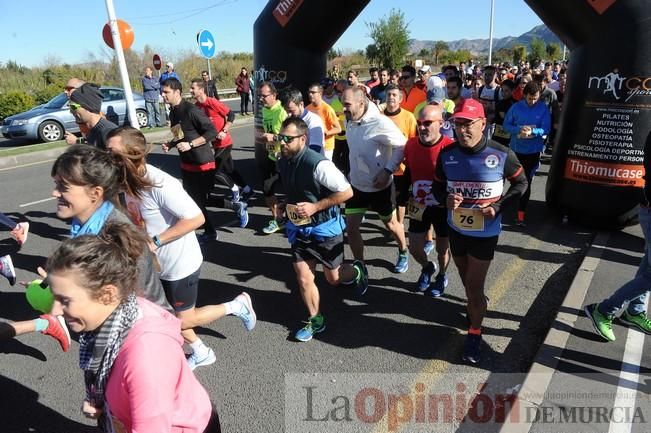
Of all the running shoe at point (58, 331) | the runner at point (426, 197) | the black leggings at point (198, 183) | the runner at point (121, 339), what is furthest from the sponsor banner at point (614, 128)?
the running shoe at point (58, 331)

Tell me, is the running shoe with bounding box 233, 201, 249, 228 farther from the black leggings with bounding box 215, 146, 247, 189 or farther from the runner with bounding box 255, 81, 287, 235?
the black leggings with bounding box 215, 146, 247, 189

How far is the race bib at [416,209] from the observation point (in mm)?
4070

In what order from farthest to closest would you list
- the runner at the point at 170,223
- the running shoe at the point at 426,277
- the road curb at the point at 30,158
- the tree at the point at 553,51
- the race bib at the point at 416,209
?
1. the tree at the point at 553,51
2. the road curb at the point at 30,158
3. the running shoe at the point at 426,277
4. the race bib at the point at 416,209
5. the runner at the point at 170,223

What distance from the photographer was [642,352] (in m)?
3.21

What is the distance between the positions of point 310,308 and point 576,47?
4756 mm

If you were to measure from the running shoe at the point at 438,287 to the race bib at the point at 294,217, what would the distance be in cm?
157

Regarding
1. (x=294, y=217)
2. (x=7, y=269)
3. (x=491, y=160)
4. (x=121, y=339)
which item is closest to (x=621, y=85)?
(x=491, y=160)

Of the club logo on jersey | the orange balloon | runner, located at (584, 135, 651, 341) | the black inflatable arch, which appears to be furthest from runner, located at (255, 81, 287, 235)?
the orange balloon

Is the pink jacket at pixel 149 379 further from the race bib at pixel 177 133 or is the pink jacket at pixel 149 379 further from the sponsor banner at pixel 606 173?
the sponsor banner at pixel 606 173

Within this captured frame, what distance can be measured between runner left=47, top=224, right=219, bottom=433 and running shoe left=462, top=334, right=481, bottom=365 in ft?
7.45

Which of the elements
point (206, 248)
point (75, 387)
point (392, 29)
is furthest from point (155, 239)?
point (392, 29)

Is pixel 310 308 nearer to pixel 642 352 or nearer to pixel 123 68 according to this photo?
pixel 642 352

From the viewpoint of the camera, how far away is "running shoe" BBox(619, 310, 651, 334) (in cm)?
340

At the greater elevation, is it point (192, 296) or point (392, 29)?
point (392, 29)
